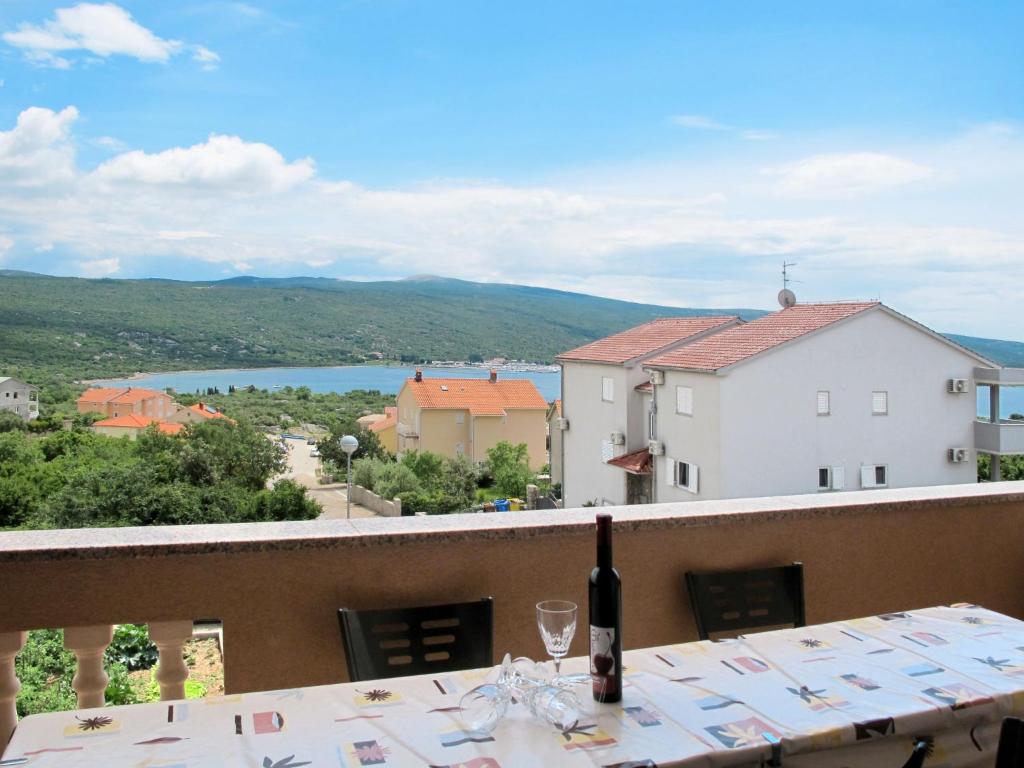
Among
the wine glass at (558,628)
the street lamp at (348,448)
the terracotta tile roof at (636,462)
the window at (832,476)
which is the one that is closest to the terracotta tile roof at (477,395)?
the street lamp at (348,448)

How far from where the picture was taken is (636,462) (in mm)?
19766

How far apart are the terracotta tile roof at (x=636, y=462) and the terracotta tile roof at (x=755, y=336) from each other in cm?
229

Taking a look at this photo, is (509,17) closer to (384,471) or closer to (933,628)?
(384,471)

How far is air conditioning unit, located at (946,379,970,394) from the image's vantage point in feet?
60.4

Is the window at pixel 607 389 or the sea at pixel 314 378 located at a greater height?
the sea at pixel 314 378

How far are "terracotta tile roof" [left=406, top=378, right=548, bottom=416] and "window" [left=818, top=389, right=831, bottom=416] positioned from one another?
58.2ft

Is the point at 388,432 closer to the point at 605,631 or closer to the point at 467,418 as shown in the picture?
the point at 467,418

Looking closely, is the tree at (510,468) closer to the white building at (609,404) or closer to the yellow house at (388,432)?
the yellow house at (388,432)

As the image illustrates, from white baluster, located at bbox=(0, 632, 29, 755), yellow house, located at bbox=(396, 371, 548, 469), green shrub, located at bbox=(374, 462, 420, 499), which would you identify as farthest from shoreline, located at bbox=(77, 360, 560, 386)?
white baluster, located at bbox=(0, 632, 29, 755)

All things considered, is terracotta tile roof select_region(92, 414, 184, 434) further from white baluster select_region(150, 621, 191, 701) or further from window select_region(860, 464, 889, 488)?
white baluster select_region(150, 621, 191, 701)

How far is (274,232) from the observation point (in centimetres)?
8006

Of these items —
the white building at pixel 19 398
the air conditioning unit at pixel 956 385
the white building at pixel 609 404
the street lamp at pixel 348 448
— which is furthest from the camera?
the white building at pixel 19 398

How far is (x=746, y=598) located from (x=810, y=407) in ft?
54.2

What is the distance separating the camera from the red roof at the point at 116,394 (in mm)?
40000
